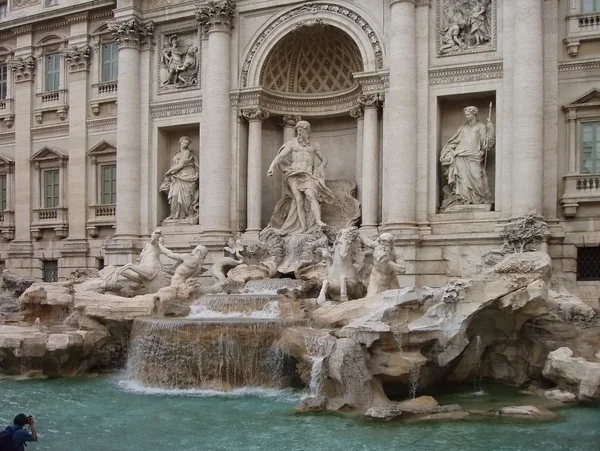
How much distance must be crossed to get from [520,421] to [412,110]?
9520 mm

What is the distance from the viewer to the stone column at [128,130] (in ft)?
72.5

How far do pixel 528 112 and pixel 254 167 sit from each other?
7.83 m

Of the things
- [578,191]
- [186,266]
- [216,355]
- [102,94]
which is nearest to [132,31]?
[102,94]

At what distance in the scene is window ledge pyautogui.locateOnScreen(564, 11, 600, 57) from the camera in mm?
17250

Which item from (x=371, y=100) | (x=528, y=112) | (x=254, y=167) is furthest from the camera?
(x=254, y=167)

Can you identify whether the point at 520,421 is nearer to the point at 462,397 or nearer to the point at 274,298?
the point at 462,397

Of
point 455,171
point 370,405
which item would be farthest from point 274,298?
point 455,171

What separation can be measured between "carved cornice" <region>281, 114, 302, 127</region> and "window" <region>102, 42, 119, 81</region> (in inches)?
255

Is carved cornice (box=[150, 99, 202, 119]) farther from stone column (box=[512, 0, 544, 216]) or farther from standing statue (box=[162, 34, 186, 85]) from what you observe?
stone column (box=[512, 0, 544, 216])

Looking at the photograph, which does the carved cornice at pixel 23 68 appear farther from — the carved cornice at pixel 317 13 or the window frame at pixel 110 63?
the carved cornice at pixel 317 13

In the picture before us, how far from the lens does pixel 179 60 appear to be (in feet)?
72.2

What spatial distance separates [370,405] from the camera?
11625 millimetres

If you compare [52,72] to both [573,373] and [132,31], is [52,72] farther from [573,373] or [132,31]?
[573,373]

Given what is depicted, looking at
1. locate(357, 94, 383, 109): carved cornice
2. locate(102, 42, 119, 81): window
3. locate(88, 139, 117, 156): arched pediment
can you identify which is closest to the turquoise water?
locate(357, 94, 383, 109): carved cornice
